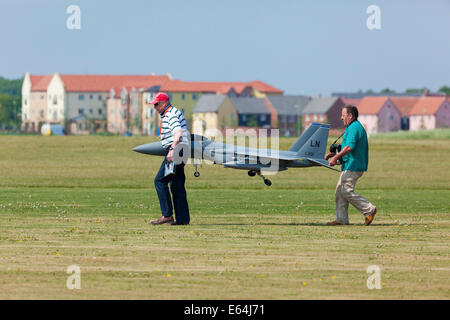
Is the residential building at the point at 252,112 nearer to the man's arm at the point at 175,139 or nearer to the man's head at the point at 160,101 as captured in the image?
the man's head at the point at 160,101

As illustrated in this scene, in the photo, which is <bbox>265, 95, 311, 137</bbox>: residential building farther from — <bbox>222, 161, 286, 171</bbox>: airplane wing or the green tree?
<bbox>222, 161, 286, 171</bbox>: airplane wing

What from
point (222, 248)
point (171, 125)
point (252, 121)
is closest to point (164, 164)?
point (171, 125)

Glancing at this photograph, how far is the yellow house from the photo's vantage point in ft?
605

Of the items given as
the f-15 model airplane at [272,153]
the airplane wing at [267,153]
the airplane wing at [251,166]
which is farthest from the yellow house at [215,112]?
the airplane wing at [251,166]

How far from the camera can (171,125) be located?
17516mm

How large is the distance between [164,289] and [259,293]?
1111 mm

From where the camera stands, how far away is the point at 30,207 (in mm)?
22766

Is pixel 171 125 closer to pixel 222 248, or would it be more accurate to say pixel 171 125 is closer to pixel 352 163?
pixel 352 163

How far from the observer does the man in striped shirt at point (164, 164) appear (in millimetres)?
17484

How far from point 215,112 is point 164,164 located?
169m

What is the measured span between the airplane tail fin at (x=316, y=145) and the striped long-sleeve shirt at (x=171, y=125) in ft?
20.7

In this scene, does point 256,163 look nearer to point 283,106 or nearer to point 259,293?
point 259,293

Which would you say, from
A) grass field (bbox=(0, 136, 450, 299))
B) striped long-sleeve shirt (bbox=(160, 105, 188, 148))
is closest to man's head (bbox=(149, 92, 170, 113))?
striped long-sleeve shirt (bbox=(160, 105, 188, 148))
